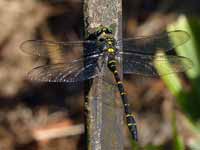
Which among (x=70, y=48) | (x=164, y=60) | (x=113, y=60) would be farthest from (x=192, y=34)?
(x=113, y=60)

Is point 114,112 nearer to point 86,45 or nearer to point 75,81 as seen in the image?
point 86,45

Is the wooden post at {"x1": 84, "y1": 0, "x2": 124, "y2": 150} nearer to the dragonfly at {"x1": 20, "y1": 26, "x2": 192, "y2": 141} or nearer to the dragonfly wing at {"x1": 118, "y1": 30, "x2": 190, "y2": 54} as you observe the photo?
the dragonfly at {"x1": 20, "y1": 26, "x2": 192, "y2": 141}

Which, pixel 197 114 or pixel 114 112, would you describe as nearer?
pixel 114 112

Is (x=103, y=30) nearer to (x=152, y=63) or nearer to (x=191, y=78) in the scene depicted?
(x=152, y=63)

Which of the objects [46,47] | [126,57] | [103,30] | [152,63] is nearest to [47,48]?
[46,47]

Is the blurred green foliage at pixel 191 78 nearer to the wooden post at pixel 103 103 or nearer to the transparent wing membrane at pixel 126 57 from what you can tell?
the transparent wing membrane at pixel 126 57

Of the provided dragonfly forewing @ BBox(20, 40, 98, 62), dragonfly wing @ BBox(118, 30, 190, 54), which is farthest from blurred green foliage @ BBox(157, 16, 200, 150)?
dragonfly forewing @ BBox(20, 40, 98, 62)

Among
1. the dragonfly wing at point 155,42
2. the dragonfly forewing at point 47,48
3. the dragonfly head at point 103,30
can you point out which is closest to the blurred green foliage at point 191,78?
the dragonfly wing at point 155,42

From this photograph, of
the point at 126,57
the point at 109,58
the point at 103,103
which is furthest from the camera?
the point at 126,57
